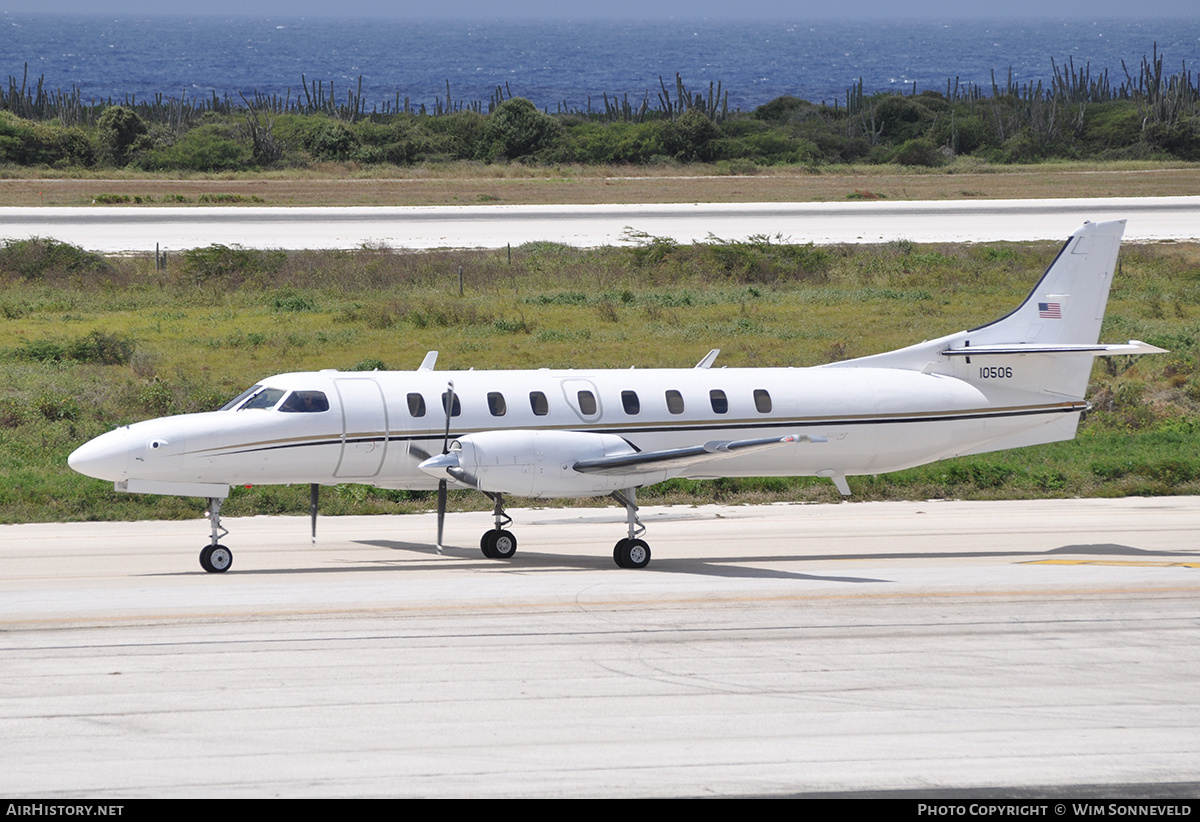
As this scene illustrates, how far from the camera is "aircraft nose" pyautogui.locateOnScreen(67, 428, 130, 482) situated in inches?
650

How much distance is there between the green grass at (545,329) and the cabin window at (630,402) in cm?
603

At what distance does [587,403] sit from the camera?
18938 millimetres

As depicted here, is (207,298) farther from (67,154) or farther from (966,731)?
(67,154)

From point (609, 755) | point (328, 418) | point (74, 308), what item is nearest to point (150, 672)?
point (609, 755)

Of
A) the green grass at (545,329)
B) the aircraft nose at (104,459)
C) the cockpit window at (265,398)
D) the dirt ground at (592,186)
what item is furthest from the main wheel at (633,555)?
the dirt ground at (592,186)

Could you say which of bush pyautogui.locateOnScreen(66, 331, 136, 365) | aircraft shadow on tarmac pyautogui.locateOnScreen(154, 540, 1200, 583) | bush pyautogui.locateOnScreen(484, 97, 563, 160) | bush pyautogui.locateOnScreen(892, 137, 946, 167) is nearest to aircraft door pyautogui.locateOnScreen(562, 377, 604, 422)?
aircraft shadow on tarmac pyautogui.locateOnScreen(154, 540, 1200, 583)

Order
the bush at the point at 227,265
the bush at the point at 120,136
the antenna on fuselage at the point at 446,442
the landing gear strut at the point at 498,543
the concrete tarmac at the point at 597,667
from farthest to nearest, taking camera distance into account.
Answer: the bush at the point at 120,136, the bush at the point at 227,265, the landing gear strut at the point at 498,543, the antenna on fuselage at the point at 446,442, the concrete tarmac at the point at 597,667

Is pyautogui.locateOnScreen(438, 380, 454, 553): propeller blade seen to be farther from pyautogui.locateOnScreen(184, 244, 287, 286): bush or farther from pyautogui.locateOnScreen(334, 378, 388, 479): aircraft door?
pyautogui.locateOnScreen(184, 244, 287, 286): bush

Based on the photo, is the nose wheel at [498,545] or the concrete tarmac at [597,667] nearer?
the concrete tarmac at [597,667]

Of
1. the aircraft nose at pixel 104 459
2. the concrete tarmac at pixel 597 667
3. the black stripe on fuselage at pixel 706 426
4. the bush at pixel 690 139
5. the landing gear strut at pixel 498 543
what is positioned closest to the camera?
the concrete tarmac at pixel 597 667

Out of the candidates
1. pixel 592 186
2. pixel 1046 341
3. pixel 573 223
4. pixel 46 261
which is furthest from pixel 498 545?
pixel 592 186

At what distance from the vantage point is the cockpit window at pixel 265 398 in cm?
1803

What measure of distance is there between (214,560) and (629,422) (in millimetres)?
6405

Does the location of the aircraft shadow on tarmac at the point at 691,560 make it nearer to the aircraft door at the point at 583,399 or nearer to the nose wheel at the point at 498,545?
the nose wheel at the point at 498,545
